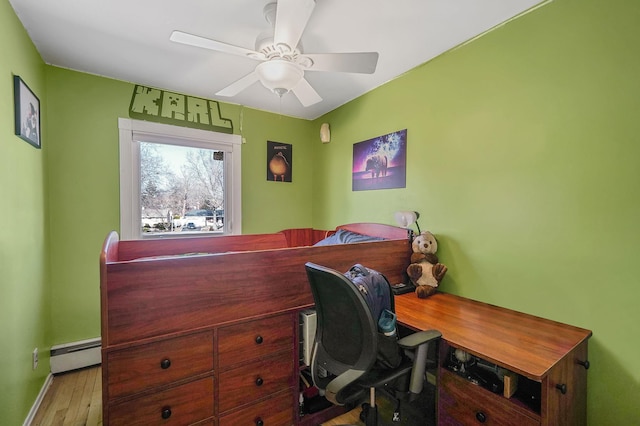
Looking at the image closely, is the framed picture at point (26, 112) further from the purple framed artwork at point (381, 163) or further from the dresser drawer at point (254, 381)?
the purple framed artwork at point (381, 163)

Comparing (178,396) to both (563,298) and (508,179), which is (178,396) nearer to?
(563,298)

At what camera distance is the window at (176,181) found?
8.43ft

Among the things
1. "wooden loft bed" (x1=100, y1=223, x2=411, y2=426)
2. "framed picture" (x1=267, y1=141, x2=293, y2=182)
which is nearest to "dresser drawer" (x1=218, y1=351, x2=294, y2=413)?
"wooden loft bed" (x1=100, y1=223, x2=411, y2=426)

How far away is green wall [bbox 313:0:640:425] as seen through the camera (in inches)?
51.6

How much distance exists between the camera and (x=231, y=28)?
178 centimetres

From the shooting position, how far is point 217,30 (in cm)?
180

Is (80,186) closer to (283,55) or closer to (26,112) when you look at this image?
(26,112)

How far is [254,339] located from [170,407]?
0.47 metres

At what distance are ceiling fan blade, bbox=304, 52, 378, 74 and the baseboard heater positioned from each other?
283 cm

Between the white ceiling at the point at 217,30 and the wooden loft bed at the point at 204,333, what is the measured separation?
1.38 metres

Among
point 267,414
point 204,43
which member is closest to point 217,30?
point 204,43

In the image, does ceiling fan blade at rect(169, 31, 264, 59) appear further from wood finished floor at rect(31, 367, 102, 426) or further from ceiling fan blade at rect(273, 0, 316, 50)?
wood finished floor at rect(31, 367, 102, 426)

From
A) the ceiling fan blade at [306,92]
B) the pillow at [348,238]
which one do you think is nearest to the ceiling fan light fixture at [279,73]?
the ceiling fan blade at [306,92]

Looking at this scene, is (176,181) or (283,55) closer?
(283,55)
